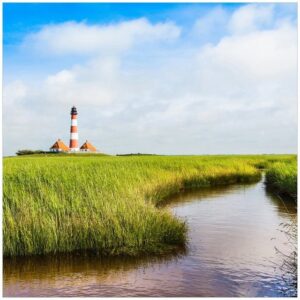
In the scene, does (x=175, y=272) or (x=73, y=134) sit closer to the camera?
(x=175, y=272)

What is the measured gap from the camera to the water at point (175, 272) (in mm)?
6293

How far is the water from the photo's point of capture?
20.6 feet

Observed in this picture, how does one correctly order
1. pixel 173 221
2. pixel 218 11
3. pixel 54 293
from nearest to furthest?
pixel 54 293, pixel 218 11, pixel 173 221

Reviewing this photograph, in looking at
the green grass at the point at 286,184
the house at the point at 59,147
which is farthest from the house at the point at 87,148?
the green grass at the point at 286,184

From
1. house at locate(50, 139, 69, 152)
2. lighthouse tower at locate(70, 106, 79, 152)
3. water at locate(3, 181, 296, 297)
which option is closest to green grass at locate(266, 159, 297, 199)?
water at locate(3, 181, 296, 297)

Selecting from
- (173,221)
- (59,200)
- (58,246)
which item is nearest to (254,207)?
(173,221)

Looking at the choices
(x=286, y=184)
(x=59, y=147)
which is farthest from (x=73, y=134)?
(x=286, y=184)

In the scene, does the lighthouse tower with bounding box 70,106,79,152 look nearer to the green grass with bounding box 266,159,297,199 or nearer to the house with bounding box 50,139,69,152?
the house with bounding box 50,139,69,152

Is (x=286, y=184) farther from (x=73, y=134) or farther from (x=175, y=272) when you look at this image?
(x=73, y=134)

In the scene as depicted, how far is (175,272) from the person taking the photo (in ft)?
23.2

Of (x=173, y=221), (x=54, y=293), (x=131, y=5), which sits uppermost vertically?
(x=131, y=5)

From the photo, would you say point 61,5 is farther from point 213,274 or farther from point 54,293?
point 213,274

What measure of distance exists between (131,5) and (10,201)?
536 centimetres

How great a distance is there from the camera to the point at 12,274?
22.6 feet
